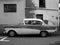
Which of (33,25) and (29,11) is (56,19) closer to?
(29,11)

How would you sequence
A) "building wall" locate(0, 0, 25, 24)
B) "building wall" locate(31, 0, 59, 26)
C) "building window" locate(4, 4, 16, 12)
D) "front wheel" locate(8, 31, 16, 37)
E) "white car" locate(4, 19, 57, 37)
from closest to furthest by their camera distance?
"white car" locate(4, 19, 57, 37) → "front wheel" locate(8, 31, 16, 37) → "building wall" locate(0, 0, 25, 24) → "building window" locate(4, 4, 16, 12) → "building wall" locate(31, 0, 59, 26)

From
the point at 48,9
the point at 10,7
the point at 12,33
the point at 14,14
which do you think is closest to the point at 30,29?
the point at 12,33

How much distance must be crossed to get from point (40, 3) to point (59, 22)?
411 centimetres

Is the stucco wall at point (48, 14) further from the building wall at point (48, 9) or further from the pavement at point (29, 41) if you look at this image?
the pavement at point (29, 41)

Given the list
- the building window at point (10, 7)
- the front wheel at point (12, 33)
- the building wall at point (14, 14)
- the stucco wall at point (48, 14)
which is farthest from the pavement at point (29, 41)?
the stucco wall at point (48, 14)

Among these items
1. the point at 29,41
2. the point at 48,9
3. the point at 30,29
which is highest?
the point at 48,9

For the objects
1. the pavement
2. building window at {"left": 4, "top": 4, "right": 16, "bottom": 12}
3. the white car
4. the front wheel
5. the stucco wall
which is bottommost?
the pavement

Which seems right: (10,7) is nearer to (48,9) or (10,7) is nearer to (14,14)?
(14,14)

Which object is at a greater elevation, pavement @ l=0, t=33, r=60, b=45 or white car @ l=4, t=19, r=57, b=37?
white car @ l=4, t=19, r=57, b=37

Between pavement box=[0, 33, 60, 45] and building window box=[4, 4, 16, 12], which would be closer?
pavement box=[0, 33, 60, 45]

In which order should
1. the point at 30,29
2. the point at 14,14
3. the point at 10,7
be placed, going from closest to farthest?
the point at 30,29 < the point at 14,14 < the point at 10,7

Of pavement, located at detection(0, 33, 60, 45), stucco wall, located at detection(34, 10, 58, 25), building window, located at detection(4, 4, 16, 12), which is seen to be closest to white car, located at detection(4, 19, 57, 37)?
pavement, located at detection(0, 33, 60, 45)

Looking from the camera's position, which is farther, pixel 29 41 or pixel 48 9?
pixel 48 9

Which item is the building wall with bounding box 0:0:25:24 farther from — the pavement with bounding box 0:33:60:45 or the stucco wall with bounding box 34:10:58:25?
the pavement with bounding box 0:33:60:45
